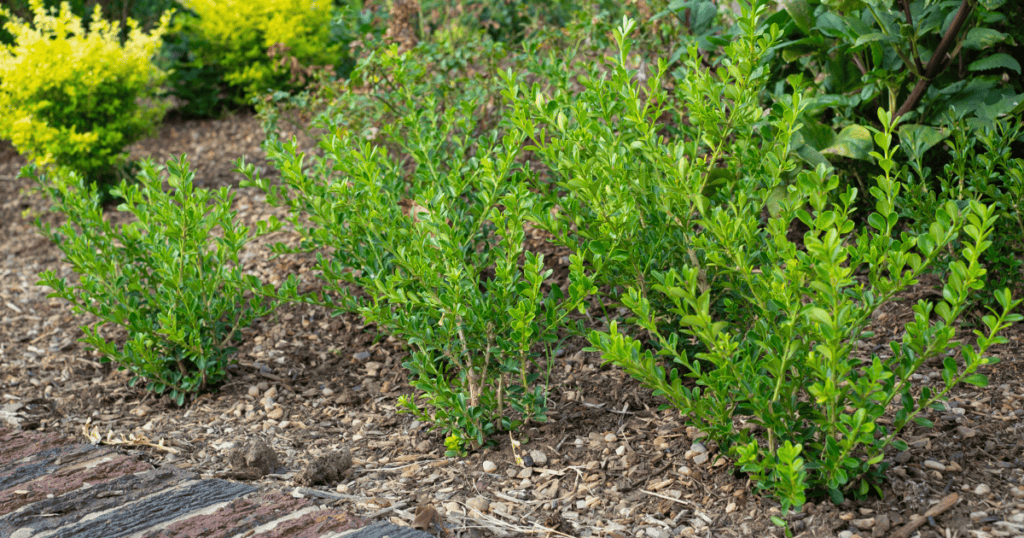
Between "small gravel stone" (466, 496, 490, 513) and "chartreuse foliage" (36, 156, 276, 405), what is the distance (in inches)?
48.7

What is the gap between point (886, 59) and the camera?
9.83 ft

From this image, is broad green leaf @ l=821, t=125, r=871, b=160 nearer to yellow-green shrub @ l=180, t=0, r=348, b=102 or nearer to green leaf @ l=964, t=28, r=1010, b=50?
green leaf @ l=964, t=28, r=1010, b=50

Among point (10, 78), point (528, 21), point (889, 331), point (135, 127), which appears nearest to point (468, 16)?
point (528, 21)

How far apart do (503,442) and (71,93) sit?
4404mm

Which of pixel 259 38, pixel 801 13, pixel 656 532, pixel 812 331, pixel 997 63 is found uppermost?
pixel 259 38

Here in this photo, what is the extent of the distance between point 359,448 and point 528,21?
18.8ft

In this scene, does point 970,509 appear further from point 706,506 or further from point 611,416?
point 611,416

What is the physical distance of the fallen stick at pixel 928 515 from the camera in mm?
1708

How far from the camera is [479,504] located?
200 cm

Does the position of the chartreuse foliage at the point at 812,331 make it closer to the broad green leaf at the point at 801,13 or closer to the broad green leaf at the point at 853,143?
the broad green leaf at the point at 853,143

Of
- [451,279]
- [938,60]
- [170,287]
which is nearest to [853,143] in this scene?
[938,60]

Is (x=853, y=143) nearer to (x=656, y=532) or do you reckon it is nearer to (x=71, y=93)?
(x=656, y=532)

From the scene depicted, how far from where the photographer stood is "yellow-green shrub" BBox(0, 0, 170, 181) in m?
4.96

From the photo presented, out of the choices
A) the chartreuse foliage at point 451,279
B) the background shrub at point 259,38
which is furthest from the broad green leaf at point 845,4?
the background shrub at point 259,38
